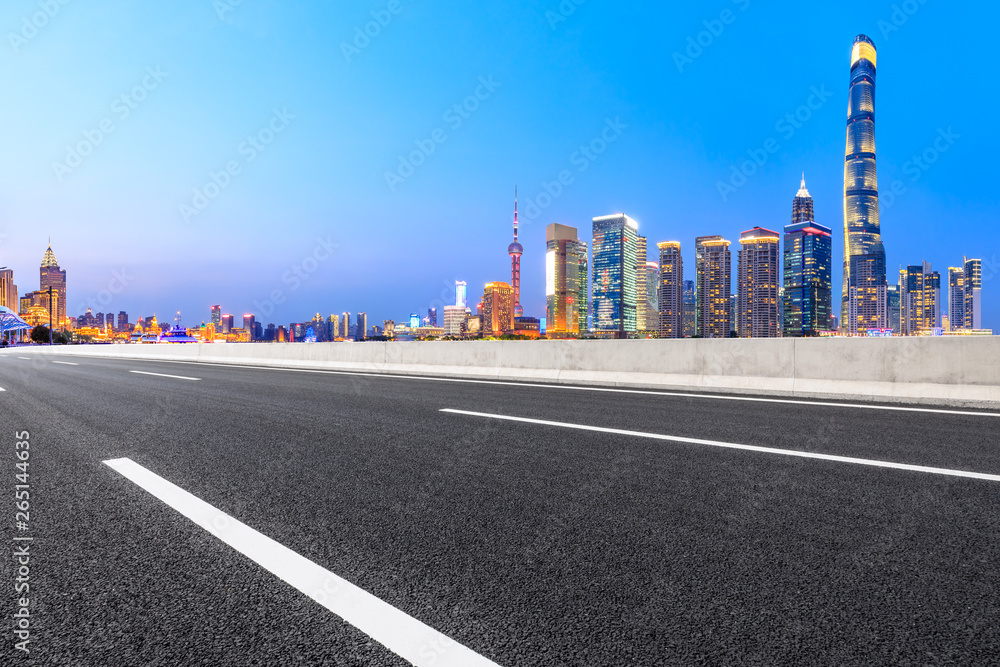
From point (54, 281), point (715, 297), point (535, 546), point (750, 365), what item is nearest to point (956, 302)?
Answer: point (715, 297)

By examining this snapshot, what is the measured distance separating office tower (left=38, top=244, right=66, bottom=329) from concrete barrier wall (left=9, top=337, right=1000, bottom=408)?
81.6m

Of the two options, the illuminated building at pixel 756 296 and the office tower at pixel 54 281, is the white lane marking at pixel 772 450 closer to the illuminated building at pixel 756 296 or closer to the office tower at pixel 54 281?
the office tower at pixel 54 281

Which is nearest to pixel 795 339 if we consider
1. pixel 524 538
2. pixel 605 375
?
pixel 605 375

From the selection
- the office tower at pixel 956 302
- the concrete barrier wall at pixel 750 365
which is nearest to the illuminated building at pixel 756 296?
the office tower at pixel 956 302

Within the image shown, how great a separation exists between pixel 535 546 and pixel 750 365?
8.12m

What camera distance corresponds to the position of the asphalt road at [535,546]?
196 cm

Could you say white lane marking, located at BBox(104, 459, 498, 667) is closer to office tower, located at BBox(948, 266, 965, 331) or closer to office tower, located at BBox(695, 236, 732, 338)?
office tower, located at BBox(695, 236, 732, 338)

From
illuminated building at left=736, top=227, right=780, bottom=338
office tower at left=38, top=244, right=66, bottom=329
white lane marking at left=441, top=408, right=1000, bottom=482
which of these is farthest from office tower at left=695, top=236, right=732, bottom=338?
white lane marking at left=441, top=408, right=1000, bottom=482

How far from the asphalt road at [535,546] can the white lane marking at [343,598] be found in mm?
43

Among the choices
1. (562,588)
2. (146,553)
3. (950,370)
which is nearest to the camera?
(562,588)

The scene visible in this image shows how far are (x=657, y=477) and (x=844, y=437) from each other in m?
2.69

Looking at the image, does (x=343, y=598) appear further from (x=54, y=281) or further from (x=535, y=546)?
(x=54, y=281)

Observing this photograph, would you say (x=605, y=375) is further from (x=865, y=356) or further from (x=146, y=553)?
(x=146, y=553)

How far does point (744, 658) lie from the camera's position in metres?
1.83
